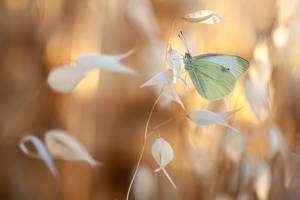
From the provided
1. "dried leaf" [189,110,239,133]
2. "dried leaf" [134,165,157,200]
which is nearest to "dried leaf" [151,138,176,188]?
"dried leaf" [189,110,239,133]

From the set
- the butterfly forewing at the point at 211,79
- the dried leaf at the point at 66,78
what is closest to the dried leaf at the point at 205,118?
the butterfly forewing at the point at 211,79

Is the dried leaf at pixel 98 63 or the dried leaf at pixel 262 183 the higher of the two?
the dried leaf at pixel 98 63

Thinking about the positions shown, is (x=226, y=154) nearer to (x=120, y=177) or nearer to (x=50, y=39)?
(x=120, y=177)

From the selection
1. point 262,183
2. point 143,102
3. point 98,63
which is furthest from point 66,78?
point 262,183

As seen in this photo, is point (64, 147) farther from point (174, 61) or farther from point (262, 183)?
point (262, 183)

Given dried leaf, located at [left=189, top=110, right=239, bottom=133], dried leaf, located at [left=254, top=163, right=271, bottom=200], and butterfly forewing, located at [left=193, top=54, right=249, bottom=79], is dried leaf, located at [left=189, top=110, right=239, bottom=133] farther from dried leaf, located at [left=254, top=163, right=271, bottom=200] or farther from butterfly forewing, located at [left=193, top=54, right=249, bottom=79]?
dried leaf, located at [left=254, top=163, right=271, bottom=200]

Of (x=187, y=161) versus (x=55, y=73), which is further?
(x=187, y=161)

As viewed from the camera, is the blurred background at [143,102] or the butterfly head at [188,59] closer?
the butterfly head at [188,59]

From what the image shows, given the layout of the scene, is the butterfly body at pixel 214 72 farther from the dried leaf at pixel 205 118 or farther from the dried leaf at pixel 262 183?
the dried leaf at pixel 262 183

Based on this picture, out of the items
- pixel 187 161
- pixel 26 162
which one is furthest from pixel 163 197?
pixel 26 162
